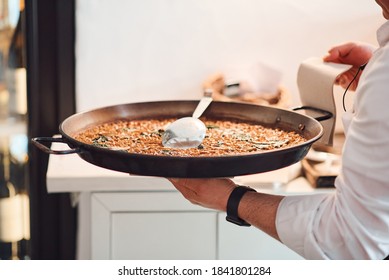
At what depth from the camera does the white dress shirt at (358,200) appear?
3.43 ft

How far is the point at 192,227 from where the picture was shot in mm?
1957

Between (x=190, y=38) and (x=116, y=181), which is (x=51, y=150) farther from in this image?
(x=190, y=38)

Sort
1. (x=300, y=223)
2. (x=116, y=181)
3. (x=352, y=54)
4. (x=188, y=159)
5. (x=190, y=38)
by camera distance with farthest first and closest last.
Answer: (x=190, y=38) < (x=116, y=181) < (x=352, y=54) < (x=300, y=223) < (x=188, y=159)

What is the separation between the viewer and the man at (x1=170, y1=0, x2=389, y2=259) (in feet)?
3.44

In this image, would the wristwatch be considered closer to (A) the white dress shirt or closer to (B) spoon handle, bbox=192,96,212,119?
(A) the white dress shirt

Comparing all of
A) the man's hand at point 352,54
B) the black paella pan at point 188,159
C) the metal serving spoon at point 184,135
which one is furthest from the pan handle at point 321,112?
the metal serving spoon at point 184,135

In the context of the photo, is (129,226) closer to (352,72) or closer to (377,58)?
(352,72)

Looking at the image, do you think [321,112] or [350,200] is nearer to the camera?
[350,200]

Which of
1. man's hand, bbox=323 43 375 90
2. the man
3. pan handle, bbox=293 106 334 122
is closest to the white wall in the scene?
man's hand, bbox=323 43 375 90

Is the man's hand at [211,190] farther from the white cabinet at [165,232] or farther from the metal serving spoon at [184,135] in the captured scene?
the white cabinet at [165,232]

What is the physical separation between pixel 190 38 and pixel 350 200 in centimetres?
124

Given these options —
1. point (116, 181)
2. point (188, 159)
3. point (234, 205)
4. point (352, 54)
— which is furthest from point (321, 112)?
point (116, 181)

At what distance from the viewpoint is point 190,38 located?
2229 millimetres
